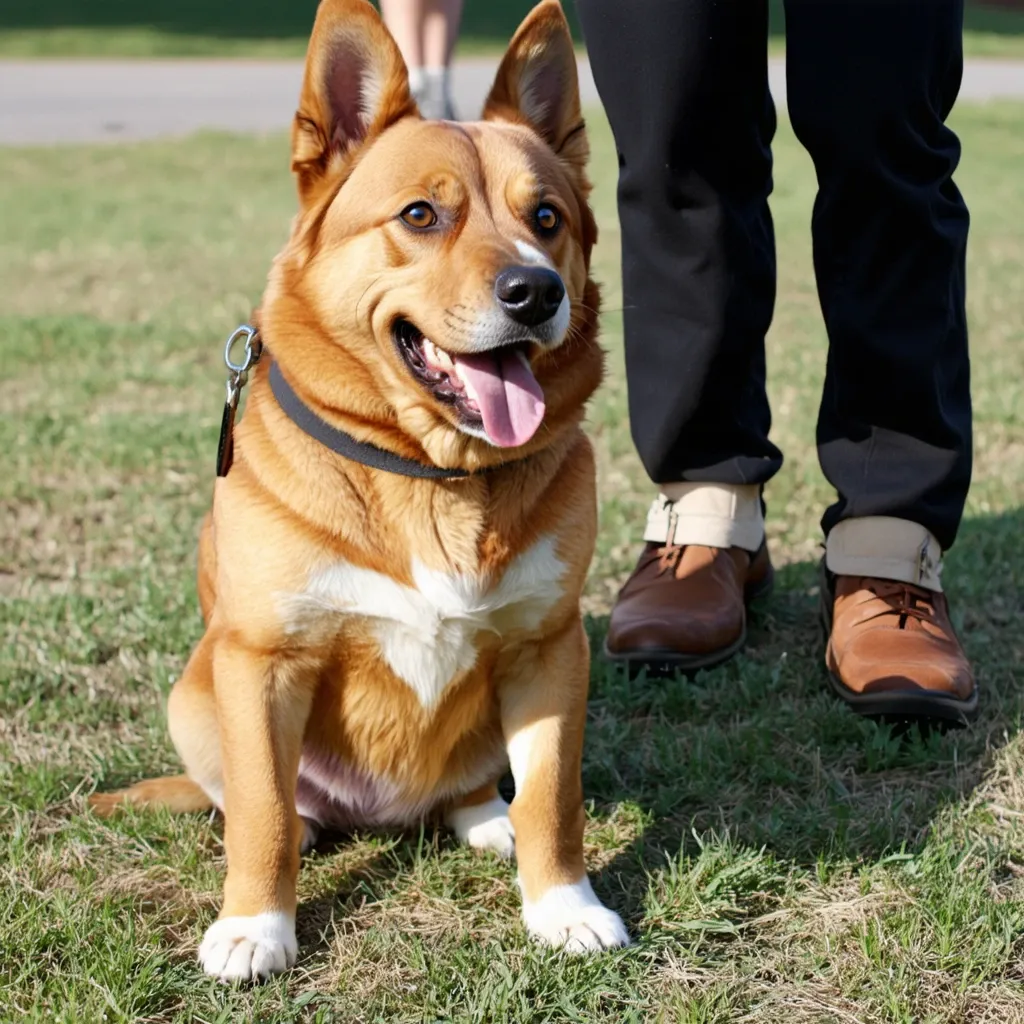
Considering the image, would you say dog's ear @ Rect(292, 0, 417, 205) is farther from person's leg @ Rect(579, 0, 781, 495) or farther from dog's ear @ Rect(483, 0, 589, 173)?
person's leg @ Rect(579, 0, 781, 495)

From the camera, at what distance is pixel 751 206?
3203mm

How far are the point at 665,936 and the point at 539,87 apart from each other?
64.0 inches

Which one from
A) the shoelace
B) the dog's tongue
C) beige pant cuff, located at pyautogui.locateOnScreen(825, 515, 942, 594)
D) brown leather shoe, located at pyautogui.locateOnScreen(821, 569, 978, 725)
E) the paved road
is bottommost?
the paved road

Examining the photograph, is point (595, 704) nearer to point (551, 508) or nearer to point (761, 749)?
point (761, 749)

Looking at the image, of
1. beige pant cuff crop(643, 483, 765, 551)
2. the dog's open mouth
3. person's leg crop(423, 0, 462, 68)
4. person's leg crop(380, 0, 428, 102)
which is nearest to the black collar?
the dog's open mouth

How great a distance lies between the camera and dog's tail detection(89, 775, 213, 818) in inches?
102

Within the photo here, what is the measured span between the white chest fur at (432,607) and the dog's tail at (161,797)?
23.5 inches

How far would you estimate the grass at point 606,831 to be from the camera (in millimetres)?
2082

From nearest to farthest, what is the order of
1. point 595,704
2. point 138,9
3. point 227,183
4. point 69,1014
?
point 69,1014 → point 595,704 → point 227,183 → point 138,9

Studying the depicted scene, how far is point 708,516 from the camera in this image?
333cm

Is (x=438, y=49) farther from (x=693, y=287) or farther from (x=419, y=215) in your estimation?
(x=419, y=215)

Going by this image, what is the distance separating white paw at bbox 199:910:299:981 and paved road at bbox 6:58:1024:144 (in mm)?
10801

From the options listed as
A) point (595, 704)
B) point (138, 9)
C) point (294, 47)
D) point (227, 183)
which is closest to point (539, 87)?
point (595, 704)

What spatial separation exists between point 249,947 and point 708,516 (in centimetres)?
166
